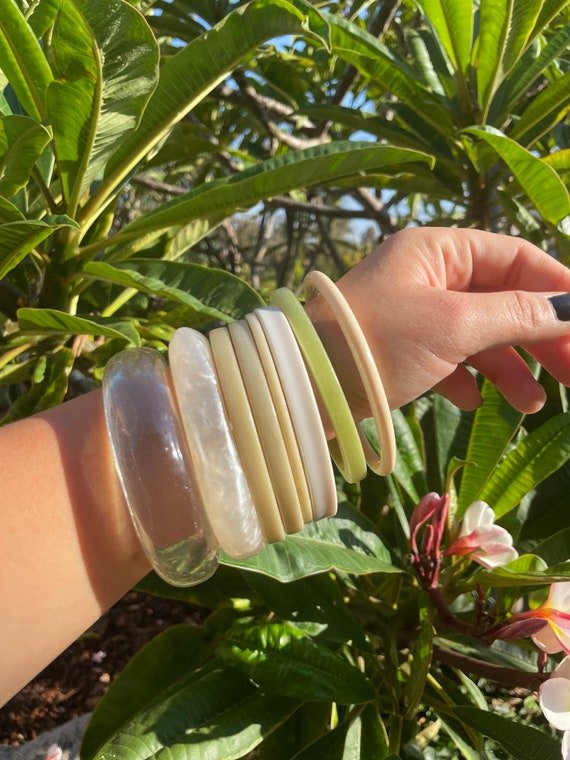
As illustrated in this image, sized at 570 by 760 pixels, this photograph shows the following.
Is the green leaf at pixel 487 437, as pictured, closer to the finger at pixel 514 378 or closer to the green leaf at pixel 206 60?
the finger at pixel 514 378

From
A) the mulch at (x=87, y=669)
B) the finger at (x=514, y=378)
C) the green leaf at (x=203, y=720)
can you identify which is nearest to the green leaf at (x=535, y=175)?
the finger at (x=514, y=378)

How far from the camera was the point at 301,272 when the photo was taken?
313cm

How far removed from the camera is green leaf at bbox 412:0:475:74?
46.2 inches

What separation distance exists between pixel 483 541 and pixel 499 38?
2.95 ft

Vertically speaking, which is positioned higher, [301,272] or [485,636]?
[485,636]

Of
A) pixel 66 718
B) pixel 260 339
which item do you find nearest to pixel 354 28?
pixel 260 339

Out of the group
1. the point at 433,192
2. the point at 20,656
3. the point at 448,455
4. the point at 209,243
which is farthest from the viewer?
the point at 209,243

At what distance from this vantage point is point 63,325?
2.58 ft

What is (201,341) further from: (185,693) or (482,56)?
(482,56)

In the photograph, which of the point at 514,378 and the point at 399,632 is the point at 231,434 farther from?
the point at 399,632

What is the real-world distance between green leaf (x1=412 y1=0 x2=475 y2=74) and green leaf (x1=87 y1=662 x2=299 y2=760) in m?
1.19

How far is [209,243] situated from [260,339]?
2055 millimetres

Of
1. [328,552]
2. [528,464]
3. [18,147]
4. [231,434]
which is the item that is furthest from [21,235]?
[528,464]

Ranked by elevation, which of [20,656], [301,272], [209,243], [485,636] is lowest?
[301,272]
